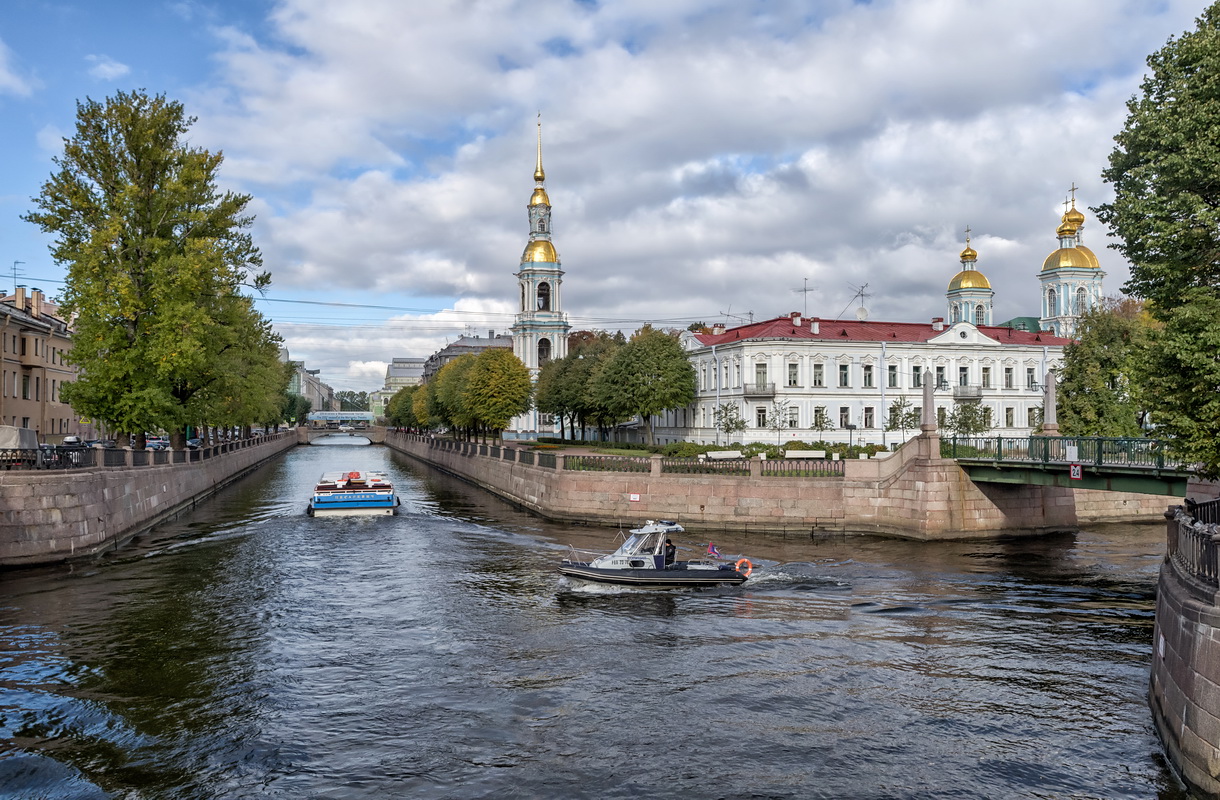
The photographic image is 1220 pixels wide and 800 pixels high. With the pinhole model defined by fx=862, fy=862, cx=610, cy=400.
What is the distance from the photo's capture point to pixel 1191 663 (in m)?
12.7

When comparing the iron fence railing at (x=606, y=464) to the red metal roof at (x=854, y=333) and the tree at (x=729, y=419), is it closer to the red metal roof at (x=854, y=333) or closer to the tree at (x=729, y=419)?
the tree at (x=729, y=419)

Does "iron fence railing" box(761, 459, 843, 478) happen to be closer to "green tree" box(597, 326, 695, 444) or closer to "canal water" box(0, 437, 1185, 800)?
"canal water" box(0, 437, 1185, 800)

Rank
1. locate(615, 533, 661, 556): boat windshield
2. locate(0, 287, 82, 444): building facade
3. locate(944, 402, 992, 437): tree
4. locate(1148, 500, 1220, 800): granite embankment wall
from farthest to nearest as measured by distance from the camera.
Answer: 1. locate(944, 402, 992, 437): tree
2. locate(0, 287, 82, 444): building facade
3. locate(615, 533, 661, 556): boat windshield
4. locate(1148, 500, 1220, 800): granite embankment wall

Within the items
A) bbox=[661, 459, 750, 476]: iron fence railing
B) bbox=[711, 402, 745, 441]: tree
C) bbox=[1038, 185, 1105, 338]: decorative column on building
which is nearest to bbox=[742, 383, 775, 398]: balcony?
bbox=[711, 402, 745, 441]: tree

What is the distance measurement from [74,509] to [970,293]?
107 meters

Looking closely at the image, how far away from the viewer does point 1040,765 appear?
48.0ft

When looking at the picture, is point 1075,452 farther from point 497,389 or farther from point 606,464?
point 497,389

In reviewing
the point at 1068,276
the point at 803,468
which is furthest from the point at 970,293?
the point at 803,468

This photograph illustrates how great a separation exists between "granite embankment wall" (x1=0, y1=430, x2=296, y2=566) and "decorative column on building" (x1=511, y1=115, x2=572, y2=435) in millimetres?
90921

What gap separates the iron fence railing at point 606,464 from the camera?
145 feet

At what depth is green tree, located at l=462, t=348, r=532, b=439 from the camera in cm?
8450

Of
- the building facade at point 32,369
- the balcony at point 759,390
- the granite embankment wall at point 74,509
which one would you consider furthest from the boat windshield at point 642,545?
the balcony at point 759,390

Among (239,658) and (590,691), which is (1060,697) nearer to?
(590,691)

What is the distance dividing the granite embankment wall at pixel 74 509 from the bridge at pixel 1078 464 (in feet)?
117
